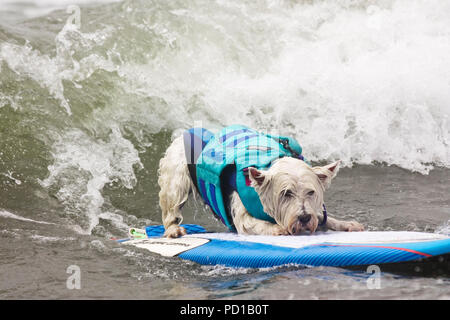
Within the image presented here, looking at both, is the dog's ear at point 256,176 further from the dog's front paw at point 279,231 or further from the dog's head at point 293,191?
the dog's front paw at point 279,231

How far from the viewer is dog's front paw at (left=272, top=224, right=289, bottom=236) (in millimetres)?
4357

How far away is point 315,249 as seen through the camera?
380cm

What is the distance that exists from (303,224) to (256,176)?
498 mm

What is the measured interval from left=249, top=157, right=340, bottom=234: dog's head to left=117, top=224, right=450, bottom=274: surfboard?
14 cm

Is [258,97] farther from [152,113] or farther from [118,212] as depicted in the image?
[118,212]

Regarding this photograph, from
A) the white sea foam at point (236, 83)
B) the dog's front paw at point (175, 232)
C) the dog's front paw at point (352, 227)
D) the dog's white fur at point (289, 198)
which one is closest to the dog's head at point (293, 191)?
the dog's white fur at point (289, 198)

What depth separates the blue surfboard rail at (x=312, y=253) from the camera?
11.1ft

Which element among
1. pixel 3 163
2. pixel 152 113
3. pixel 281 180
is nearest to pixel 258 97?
pixel 152 113

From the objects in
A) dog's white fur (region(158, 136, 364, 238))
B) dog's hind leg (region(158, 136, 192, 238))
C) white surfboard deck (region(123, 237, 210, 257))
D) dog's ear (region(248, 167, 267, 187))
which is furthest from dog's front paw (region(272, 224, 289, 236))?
dog's hind leg (region(158, 136, 192, 238))

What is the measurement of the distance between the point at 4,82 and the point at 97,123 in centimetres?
132

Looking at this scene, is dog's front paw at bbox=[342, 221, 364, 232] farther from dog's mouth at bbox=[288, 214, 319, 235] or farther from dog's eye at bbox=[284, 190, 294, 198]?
dog's eye at bbox=[284, 190, 294, 198]

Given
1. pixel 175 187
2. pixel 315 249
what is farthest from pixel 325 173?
pixel 175 187

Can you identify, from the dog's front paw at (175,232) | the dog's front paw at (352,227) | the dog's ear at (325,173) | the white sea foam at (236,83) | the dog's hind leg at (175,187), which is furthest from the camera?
the white sea foam at (236,83)

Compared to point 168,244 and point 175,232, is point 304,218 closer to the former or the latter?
point 168,244
